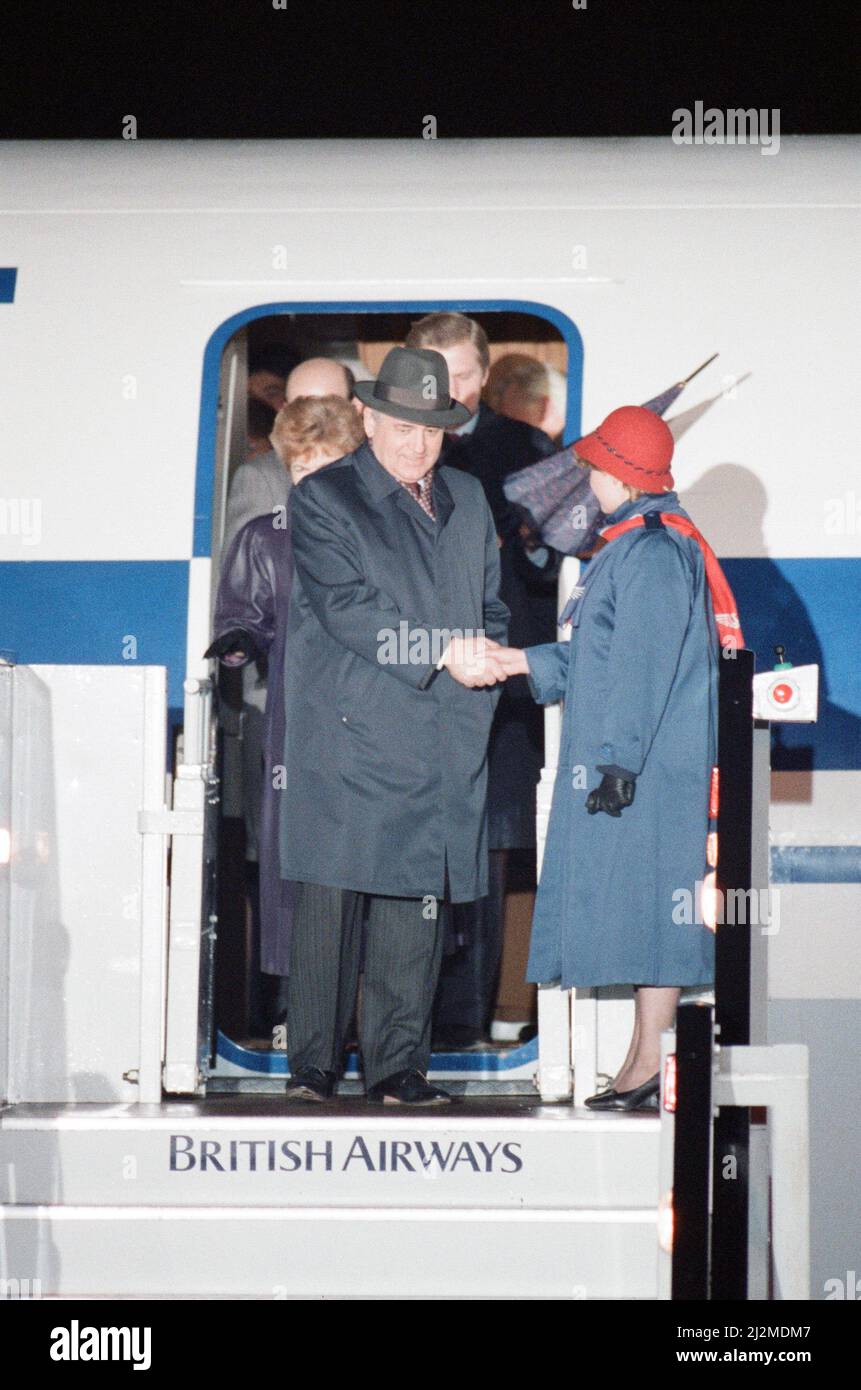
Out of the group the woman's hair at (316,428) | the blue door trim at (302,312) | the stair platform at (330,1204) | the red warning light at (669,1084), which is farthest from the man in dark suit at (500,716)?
the red warning light at (669,1084)

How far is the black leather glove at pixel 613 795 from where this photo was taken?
4.48m

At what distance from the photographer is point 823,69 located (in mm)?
9805

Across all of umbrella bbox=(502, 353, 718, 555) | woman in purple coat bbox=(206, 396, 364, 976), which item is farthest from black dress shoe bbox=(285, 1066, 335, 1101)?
umbrella bbox=(502, 353, 718, 555)

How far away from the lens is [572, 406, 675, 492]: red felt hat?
467cm

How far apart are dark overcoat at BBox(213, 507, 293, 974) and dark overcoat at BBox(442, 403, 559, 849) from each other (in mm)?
693

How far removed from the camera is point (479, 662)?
15.8ft

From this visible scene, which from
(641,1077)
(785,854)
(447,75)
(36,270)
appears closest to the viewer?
(641,1077)

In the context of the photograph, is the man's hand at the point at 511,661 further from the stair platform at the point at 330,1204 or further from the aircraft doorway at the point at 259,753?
the stair platform at the point at 330,1204

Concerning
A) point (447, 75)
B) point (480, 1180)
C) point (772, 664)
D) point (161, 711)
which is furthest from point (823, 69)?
point (480, 1180)

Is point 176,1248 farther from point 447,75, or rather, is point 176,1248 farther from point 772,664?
point 447,75

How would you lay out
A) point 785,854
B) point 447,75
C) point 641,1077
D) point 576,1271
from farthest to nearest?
point 447,75 < point 785,854 < point 641,1077 < point 576,1271

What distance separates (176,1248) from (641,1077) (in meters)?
1.16

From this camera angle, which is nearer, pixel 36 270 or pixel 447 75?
pixel 36 270
